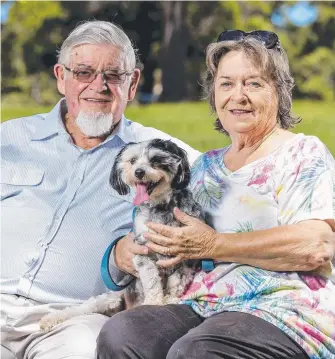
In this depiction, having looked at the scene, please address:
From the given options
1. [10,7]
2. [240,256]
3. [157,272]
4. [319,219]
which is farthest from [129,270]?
[10,7]

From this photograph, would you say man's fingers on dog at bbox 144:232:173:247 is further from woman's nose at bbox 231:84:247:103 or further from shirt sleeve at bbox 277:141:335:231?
woman's nose at bbox 231:84:247:103

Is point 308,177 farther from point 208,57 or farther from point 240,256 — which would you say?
point 208,57

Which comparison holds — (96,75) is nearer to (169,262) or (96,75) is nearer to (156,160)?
(156,160)

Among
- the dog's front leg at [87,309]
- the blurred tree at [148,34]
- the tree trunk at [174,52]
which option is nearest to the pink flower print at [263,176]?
the dog's front leg at [87,309]

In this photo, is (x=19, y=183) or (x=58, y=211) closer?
(x=58, y=211)

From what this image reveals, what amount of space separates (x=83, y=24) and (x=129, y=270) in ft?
4.53

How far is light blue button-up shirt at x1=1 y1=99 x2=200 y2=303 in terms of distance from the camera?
148 inches

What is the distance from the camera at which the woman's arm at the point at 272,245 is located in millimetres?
3029

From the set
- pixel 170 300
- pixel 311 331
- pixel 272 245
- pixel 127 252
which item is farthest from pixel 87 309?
pixel 311 331

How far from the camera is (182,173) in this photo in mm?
3357

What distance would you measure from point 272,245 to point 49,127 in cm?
161

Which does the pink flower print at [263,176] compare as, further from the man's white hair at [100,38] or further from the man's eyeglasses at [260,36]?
the man's white hair at [100,38]

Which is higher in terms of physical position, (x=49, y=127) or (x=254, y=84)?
(x=254, y=84)

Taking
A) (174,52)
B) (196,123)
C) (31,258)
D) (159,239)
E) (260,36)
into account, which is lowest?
(174,52)
